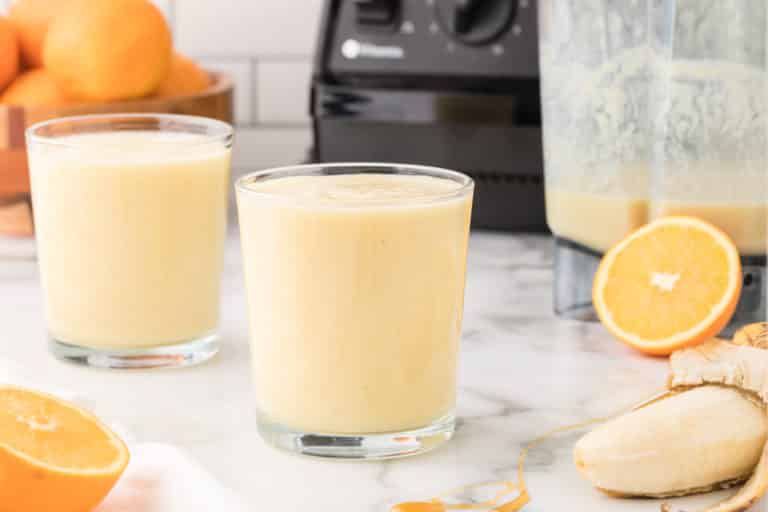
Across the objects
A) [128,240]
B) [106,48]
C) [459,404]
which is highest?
[106,48]

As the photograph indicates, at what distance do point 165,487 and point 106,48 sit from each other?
0.58m

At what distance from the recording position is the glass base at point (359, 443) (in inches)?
26.2

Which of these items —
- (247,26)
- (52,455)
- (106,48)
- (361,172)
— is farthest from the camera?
(247,26)

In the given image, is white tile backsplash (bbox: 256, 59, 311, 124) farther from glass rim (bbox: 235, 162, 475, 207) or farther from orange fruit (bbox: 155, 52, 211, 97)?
glass rim (bbox: 235, 162, 475, 207)

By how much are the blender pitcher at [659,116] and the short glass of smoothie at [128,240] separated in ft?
0.91

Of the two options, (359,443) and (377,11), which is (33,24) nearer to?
(377,11)

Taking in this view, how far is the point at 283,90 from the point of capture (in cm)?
159

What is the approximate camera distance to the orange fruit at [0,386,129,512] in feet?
1.86

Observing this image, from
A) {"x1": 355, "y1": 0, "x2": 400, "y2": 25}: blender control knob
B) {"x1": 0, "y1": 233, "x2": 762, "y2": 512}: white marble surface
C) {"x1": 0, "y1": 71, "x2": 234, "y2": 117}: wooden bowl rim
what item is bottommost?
{"x1": 0, "y1": 233, "x2": 762, "y2": 512}: white marble surface

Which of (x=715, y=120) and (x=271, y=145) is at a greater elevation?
(x=715, y=120)

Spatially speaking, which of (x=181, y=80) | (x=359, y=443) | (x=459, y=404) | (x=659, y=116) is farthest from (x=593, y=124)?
→ (x=181, y=80)

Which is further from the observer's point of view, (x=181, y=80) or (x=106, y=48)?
(x=181, y=80)

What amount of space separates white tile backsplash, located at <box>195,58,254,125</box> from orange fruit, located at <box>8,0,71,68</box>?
347 millimetres

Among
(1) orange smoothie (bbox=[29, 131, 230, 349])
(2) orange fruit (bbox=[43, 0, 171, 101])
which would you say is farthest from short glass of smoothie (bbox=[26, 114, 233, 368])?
(2) orange fruit (bbox=[43, 0, 171, 101])
